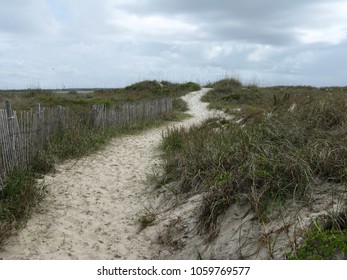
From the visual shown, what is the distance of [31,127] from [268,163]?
3911mm

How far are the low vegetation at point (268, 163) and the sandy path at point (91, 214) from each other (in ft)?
2.29

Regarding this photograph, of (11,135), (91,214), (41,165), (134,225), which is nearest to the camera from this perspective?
(134,225)

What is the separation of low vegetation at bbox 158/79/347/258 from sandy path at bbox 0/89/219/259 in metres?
0.70

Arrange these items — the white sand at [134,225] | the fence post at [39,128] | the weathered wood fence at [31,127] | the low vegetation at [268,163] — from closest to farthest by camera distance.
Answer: the white sand at [134,225]
the low vegetation at [268,163]
the weathered wood fence at [31,127]
the fence post at [39,128]

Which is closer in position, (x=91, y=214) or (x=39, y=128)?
(x=91, y=214)

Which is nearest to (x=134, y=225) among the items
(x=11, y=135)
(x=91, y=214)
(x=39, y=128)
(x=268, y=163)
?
(x=91, y=214)

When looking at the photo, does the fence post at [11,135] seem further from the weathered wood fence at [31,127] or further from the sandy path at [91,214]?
the sandy path at [91,214]

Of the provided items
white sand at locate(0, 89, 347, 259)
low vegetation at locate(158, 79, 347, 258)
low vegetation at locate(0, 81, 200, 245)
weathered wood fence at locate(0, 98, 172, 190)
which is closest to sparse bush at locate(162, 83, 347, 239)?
low vegetation at locate(158, 79, 347, 258)

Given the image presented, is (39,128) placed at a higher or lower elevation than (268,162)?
higher

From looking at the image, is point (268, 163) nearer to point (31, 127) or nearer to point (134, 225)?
point (134, 225)

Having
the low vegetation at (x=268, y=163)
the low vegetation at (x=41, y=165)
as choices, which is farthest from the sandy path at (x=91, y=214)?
the low vegetation at (x=268, y=163)

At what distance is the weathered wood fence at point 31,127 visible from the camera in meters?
5.00

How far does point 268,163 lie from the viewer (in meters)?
3.89

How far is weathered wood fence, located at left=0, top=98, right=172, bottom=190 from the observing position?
5.00 metres
